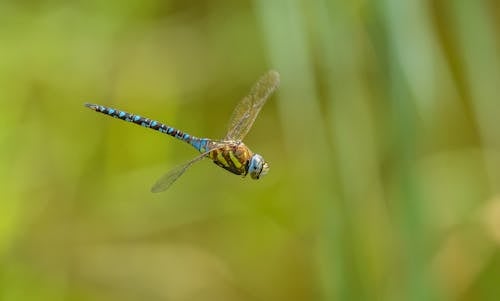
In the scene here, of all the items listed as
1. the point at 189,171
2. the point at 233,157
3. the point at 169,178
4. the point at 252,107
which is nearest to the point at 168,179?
the point at 169,178

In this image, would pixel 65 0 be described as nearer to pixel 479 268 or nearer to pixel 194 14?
pixel 194 14

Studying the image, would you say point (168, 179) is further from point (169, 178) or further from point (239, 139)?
point (239, 139)

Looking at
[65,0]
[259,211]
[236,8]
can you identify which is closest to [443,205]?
[259,211]

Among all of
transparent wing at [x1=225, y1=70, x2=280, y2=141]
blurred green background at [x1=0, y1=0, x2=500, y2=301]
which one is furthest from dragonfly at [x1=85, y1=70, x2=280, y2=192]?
blurred green background at [x1=0, y1=0, x2=500, y2=301]

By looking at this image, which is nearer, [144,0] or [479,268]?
[479,268]

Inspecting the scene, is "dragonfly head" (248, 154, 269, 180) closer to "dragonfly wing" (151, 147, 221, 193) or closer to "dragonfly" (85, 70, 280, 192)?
"dragonfly" (85, 70, 280, 192)

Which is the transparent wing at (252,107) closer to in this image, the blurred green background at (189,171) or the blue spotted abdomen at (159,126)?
the blue spotted abdomen at (159,126)

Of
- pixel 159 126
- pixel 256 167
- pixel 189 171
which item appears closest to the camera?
pixel 256 167
